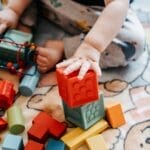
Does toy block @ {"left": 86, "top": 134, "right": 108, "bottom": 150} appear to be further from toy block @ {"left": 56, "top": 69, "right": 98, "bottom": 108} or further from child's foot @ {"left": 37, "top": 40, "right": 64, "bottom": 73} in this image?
child's foot @ {"left": 37, "top": 40, "right": 64, "bottom": 73}

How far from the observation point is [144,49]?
0.92 meters

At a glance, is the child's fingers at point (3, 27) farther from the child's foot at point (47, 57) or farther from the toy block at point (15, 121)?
the toy block at point (15, 121)

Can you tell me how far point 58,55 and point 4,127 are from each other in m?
0.22

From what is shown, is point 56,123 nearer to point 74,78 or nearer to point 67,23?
point 74,78

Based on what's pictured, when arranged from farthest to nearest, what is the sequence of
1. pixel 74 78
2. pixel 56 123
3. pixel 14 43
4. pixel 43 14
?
1. pixel 43 14
2. pixel 14 43
3. pixel 56 123
4. pixel 74 78

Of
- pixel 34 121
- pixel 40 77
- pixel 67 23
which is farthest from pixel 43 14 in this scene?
pixel 34 121

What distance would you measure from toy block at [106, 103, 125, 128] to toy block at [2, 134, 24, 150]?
0.18 metres

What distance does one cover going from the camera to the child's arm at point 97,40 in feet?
2.28

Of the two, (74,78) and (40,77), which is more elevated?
(74,78)

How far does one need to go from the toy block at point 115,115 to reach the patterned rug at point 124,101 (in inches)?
0.5

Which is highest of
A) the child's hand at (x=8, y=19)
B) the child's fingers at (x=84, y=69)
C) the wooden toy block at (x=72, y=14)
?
the child's fingers at (x=84, y=69)

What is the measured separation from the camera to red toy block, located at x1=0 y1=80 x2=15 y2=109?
818 millimetres

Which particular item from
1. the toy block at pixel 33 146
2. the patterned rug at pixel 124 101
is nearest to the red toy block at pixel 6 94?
the patterned rug at pixel 124 101

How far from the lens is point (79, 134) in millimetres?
749
